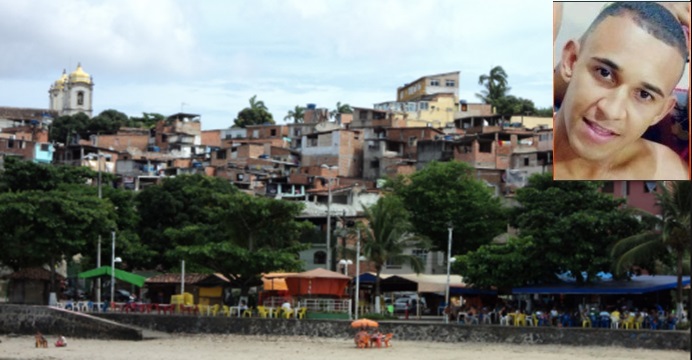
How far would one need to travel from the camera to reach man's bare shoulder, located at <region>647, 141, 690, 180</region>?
24.2 metres

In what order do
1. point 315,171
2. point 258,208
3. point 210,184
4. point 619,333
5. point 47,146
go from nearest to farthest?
point 619,333
point 258,208
point 210,184
point 315,171
point 47,146

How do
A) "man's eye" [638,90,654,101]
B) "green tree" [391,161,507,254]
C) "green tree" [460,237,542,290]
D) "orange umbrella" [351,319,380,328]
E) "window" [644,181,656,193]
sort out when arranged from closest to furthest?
"man's eye" [638,90,654,101], "orange umbrella" [351,319,380,328], "green tree" [460,237,542,290], "window" [644,181,656,193], "green tree" [391,161,507,254]

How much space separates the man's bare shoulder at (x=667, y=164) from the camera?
2422 centimetres

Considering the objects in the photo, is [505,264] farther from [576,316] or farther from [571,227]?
[576,316]

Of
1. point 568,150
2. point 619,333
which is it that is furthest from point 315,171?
point 568,150

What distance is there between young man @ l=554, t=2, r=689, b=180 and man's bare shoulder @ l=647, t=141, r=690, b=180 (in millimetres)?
19

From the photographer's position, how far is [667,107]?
964 inches

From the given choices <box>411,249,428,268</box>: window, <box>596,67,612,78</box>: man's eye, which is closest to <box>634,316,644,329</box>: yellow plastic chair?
<box>596,67,612,78</box>: man's eye

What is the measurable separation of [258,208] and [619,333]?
1845cm

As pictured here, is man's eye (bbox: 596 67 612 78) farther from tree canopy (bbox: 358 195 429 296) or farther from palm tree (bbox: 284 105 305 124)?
palm tree (bbox: 284 105 305 124)

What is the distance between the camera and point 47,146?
100 meters

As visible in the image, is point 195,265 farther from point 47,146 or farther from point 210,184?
point 47,146

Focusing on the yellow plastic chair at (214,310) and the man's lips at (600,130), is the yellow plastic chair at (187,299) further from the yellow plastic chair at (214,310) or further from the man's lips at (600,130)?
the man's lips at (600,130)

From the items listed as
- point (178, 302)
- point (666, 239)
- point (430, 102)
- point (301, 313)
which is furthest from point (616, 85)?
point (430, 102)
